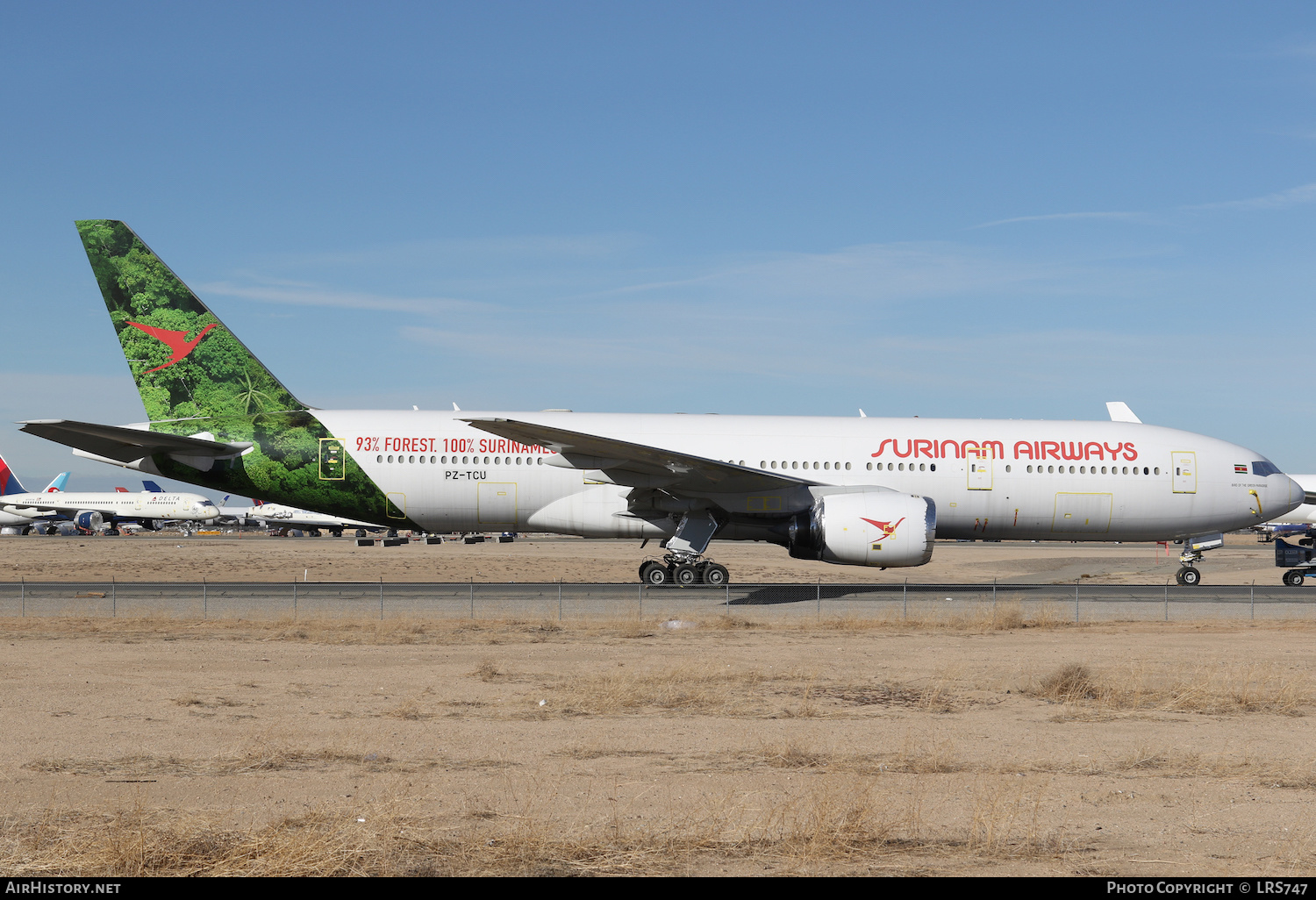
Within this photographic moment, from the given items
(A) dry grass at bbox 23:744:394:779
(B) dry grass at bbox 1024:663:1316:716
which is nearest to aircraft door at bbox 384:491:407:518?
(B) dry grass at bbox 1024:663:1316:716

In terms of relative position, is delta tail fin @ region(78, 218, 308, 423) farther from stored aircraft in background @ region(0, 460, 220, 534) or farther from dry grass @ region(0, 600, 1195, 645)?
stored aircraft in background @ region(0, 460, 220, 534)

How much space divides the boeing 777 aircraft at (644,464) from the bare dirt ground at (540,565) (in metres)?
7.73

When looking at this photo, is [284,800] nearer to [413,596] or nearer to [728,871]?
[728,871]

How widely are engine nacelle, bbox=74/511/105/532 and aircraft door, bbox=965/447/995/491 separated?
104m

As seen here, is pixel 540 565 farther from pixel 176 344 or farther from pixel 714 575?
pixel 176 344

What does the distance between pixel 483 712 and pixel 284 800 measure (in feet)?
14.4

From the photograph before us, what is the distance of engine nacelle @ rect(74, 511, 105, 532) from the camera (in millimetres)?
108438

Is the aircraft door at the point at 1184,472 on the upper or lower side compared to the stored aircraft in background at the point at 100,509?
upper

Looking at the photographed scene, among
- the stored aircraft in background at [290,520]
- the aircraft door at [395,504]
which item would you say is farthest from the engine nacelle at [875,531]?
the stored aircraft in background at [290,520]

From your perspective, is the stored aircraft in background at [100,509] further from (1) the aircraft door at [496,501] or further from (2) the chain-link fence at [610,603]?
(1) the aircraft door at [496,501]

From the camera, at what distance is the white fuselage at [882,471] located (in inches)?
1095

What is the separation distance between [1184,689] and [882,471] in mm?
14041

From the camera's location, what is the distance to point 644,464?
25.9m
